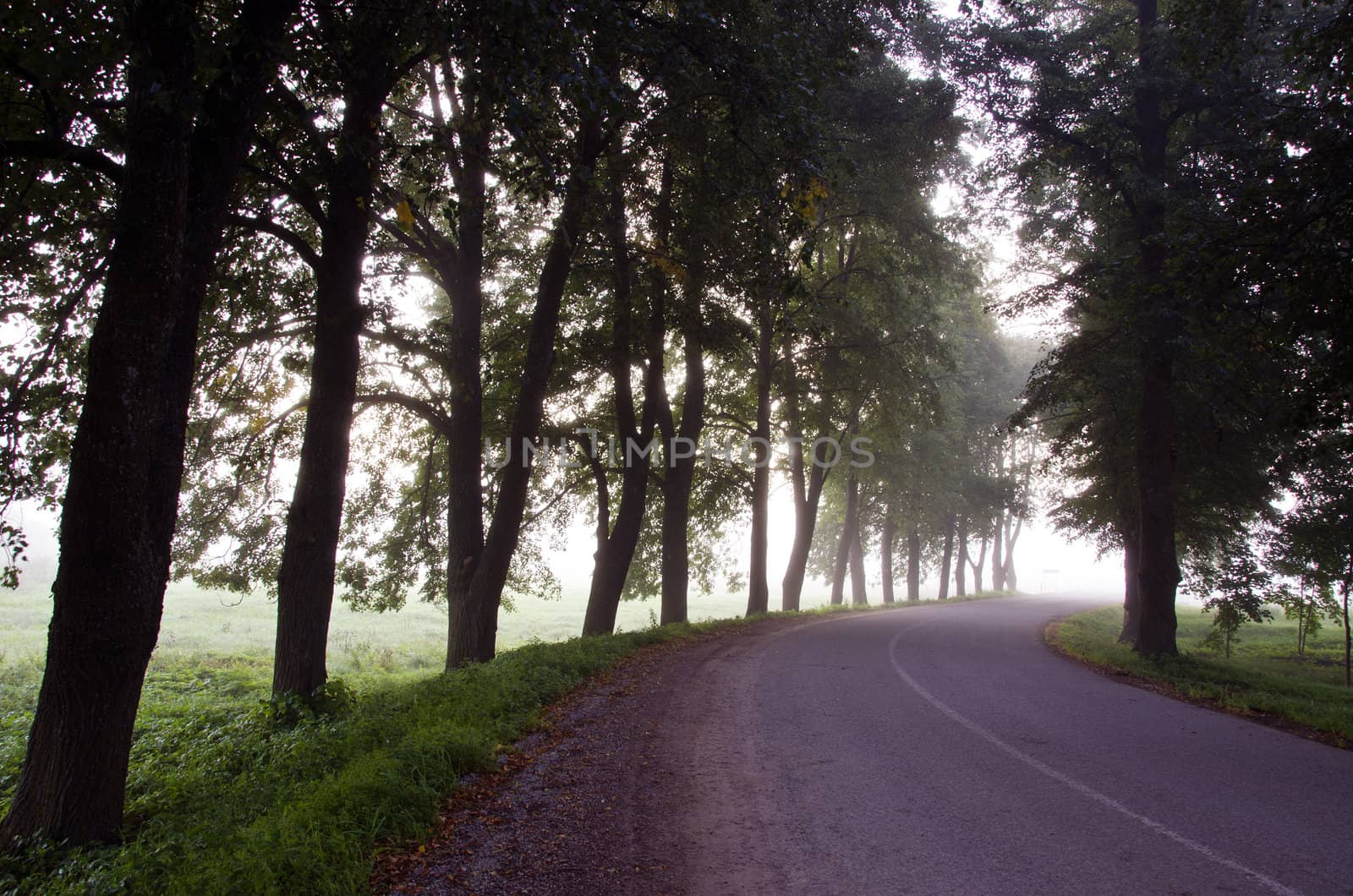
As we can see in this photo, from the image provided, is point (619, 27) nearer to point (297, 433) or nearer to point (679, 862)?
point (679, 862)

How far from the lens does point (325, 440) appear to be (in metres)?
8.96

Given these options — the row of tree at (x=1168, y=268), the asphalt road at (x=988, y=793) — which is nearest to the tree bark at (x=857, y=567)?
the row of tree at (x=1168, y=268)

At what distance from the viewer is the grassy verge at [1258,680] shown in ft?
28.8

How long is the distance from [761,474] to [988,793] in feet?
53.1

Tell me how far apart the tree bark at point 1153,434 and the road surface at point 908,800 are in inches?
213

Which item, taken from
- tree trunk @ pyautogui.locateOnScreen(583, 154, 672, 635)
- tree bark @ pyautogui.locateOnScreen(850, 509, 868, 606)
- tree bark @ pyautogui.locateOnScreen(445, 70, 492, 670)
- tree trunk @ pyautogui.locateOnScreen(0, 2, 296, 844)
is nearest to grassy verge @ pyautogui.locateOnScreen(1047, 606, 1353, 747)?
tree trunk @ pyautogui.locateOnScreen(583, 154, 672, 635)

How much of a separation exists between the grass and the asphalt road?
62.2 inches

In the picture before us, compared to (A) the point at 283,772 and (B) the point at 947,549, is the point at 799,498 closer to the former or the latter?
(B) the point at 947,549

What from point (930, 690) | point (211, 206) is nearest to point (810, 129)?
point (211, 206)

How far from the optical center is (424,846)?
4484mm

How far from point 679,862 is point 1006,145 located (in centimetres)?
1552

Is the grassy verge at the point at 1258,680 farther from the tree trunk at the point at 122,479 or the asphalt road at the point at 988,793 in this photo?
the tree trunk at the point at 122,479

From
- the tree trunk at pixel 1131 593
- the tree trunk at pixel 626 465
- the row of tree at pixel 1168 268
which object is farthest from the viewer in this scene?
the tree trunk at pixel 1131 593

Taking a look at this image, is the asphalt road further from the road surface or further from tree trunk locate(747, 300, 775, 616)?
tree trunk locate(747, 300, 775, 616)
